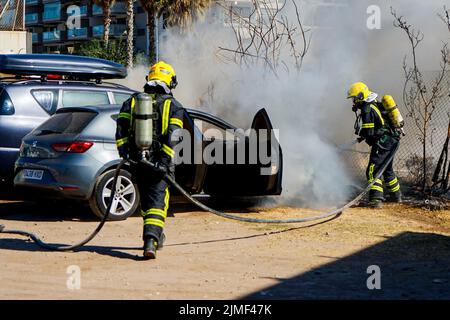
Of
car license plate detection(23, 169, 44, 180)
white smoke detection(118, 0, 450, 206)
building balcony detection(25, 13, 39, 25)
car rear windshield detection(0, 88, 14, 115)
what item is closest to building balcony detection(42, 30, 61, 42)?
building balcony detection(25, 13, 39, 25)

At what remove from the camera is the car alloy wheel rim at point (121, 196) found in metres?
9.58

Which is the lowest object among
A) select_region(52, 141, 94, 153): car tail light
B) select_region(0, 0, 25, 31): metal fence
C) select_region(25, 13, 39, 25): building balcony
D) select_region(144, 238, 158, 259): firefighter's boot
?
select_region(144, 238, 158, 259): firefighter's boot

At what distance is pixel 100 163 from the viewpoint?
31.2ft

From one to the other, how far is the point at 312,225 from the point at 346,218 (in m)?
0.73

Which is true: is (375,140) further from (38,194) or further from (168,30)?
(168,30)

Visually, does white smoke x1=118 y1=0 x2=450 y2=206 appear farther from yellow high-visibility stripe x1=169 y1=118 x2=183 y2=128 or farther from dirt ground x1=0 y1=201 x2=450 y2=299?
yellow high-visibility stripe x1=169 y1=118 x2=183 y2=128

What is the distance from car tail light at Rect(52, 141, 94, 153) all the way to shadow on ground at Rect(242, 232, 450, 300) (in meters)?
3.70

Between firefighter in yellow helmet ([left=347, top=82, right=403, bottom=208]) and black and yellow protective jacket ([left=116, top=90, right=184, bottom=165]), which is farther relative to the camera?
firefighter in yellow helmet ([left=347, top=82, right=403, bottom=208])

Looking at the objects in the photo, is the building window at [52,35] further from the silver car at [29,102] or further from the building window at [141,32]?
the silver car at [29,102]

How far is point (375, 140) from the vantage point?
11188mm

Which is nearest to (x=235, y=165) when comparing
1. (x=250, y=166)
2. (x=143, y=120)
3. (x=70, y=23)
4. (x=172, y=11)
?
(x=250, y=166)

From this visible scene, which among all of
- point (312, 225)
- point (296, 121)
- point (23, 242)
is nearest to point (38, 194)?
point (23, 242)

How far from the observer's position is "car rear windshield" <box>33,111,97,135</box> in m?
9.69

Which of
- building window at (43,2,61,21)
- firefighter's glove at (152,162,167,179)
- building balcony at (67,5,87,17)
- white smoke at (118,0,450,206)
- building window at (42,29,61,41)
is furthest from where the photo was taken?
building window at (43,2,61,21)
